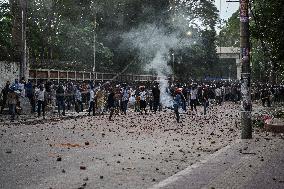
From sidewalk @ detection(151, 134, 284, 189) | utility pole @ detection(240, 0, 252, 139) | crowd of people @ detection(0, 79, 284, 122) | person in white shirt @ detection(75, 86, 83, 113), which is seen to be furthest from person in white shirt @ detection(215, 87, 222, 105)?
sidewalk @ detection(151, 134, 284, 189)

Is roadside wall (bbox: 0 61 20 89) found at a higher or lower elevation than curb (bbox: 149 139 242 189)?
higher

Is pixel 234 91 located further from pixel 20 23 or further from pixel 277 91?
pixel 20 23

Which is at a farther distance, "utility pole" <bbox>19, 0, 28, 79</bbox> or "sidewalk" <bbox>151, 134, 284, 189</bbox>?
"utility pole" <bbox>19, 0, 28, 79</bbox>

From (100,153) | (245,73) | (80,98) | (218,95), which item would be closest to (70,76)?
(80,98)

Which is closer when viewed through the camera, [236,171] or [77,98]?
[236,171]

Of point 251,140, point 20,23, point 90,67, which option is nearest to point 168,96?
point 90,67

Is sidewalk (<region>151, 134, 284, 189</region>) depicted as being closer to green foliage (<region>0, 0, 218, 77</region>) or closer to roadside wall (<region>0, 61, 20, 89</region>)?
roadside wall (<region>0, 61, 20, 89</region>)

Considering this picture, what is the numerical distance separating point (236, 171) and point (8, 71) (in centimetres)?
1971

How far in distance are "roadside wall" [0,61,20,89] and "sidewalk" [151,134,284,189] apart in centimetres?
1705

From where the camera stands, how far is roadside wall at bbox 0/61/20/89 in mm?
24250

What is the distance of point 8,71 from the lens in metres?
24.8

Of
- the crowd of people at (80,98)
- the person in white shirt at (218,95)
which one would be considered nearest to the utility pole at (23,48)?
the crowd of people at (80,98)

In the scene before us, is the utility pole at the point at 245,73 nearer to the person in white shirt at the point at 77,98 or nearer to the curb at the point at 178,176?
the curb at the point at 178,176

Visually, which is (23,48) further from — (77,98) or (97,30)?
(97,30)
